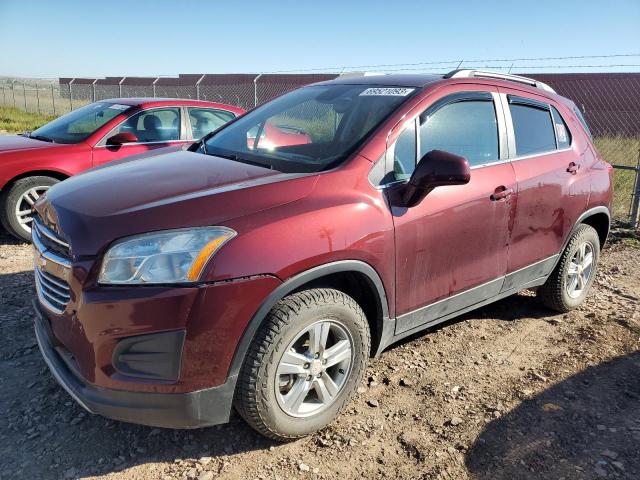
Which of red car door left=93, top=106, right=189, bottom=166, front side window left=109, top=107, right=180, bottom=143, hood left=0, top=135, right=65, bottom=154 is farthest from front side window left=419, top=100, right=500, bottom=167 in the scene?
hood left=0, top=135, right=65, bottom=154

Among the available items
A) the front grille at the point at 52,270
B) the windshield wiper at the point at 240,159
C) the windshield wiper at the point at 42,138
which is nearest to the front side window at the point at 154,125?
the windshield wiper at the point at 42,138

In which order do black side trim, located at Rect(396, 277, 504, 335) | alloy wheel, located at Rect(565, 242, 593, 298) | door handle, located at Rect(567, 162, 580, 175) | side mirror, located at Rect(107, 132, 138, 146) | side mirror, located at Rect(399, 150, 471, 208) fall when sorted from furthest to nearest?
side mirror, located at Rect(107, 132, 138, 146) < alloy wheel, located at Rect(565, 242, 593, 298) < door handle, located at Rect(567, 162, 580, 175) < black side trim, located at Rect(396, 277, 504, 335) < side mirror, located at Rect(399, 150, 471, 208)

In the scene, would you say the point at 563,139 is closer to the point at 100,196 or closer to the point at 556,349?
the point at 556,349

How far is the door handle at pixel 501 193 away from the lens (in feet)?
10.8

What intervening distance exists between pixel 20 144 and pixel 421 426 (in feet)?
17.1

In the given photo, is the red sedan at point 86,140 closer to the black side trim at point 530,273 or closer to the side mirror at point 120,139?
the side mirror at point 120,139

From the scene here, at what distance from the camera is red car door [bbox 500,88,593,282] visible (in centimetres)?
358

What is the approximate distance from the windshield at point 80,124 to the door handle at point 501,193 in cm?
471

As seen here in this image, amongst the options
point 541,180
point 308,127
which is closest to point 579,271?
point 541,180

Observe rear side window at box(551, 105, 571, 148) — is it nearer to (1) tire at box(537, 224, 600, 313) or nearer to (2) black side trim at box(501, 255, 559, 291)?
(1) tire at box(537, 224, 600, 313)

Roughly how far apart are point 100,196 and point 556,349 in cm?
323

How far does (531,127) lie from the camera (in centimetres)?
381

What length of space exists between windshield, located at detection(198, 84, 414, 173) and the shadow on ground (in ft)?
5.61

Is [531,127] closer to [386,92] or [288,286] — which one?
[386,92]
